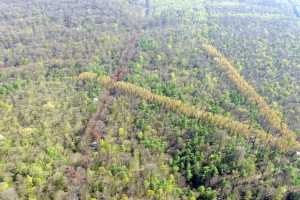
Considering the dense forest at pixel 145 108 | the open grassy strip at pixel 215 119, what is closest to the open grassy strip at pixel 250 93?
the dense forest at pixel 145 108

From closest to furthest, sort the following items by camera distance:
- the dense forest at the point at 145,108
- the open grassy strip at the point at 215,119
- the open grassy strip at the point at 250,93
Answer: the dense forest at the point at 145,108 < the open grassy strip at the point at 215,119 < the open grassy strip at the point at 250,93

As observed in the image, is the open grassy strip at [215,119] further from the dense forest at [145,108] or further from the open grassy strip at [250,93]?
the open grassy strip at [250,93]

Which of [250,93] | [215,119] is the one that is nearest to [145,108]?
[215,119]

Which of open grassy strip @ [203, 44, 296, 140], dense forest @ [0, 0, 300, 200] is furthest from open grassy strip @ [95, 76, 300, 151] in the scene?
open grassy strip @ [203, 44, 296, 140]

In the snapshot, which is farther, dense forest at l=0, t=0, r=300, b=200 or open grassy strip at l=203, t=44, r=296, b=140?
open grassy strip at l=203, t=44, r=296, b=140

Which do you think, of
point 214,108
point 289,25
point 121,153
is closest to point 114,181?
point 121,153

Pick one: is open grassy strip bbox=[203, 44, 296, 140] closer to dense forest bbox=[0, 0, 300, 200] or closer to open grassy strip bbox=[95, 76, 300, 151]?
dense forest bbox=[0, 0, 300, 200]

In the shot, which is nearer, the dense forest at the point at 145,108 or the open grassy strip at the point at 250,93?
the dense forest at the point at 145,108
